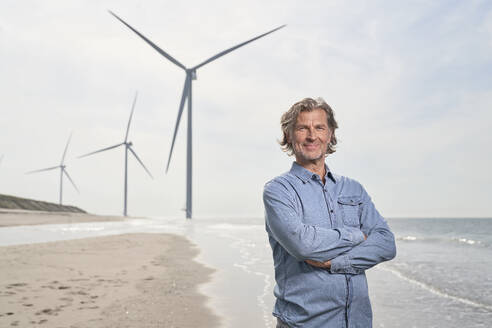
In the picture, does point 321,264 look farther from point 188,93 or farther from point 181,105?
point 188,93

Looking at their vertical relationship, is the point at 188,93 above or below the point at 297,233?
above

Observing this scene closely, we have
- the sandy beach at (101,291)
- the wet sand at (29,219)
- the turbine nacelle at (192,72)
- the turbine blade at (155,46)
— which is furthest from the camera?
the wet sand at (29,219)

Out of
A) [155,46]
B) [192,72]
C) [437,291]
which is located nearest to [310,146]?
[437,291]

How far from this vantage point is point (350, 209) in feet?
7.81

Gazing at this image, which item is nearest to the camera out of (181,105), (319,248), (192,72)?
(319,248)

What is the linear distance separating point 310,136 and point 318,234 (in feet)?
1.83

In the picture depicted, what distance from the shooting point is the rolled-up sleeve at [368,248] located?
86.3 inches

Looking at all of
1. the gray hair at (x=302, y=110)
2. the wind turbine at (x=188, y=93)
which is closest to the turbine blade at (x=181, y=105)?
the wind turbine at (x=188, y=93)

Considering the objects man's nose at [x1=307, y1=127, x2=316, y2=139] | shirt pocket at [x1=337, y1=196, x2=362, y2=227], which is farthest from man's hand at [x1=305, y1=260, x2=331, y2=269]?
man's nose at [x1=307, y1=127, x2=316, y2=139]

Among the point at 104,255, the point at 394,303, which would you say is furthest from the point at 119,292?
the point at 104,255

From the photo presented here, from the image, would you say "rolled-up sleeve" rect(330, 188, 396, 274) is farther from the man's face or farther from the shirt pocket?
the man's face

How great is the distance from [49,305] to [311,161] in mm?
4931

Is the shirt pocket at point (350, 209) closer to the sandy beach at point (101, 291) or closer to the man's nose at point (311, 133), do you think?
the man's nose at point (311, 133)

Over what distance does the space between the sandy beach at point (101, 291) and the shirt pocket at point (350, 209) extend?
3264 mm
